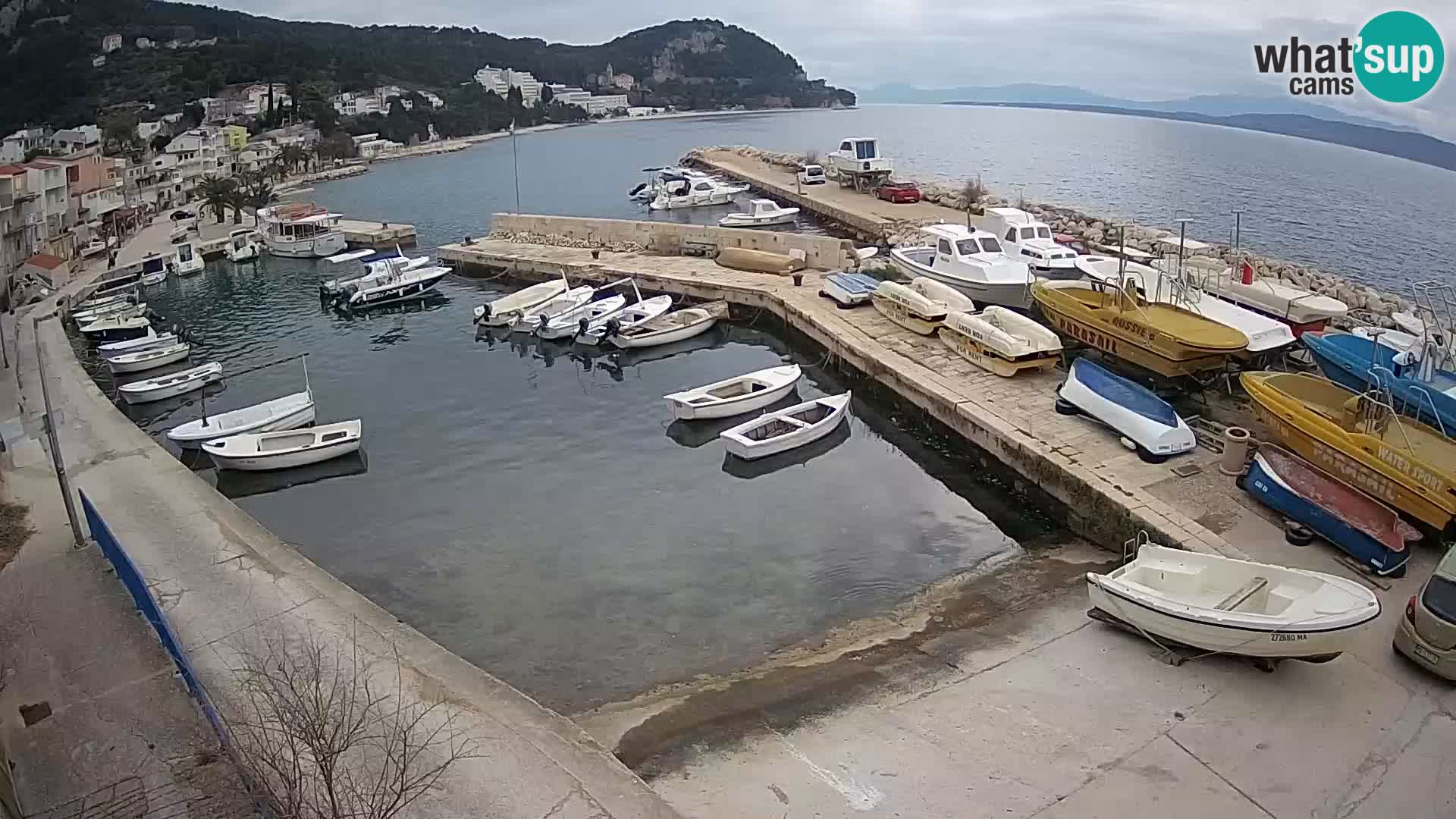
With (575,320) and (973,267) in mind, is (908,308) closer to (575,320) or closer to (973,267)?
(973,267)

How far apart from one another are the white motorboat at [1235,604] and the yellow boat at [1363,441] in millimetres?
2273

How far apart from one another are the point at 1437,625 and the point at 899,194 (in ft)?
120

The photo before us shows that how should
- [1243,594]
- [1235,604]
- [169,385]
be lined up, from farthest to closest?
[169,385]
[1243,594]
[1235,604]

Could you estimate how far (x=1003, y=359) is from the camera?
18719mm

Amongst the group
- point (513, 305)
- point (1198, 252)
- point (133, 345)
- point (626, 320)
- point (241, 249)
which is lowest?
point (626, 320)

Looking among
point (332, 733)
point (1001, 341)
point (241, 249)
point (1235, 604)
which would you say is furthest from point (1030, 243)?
point (241, 249)

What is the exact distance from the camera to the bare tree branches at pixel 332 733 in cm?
682

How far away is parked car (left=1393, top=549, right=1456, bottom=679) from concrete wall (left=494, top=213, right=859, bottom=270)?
20913 millimetres

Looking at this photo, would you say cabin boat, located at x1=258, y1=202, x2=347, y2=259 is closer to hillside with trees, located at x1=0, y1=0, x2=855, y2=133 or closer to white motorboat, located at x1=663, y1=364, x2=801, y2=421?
white motorboat, located at x1=663, y1=364, x2=801, y2=421

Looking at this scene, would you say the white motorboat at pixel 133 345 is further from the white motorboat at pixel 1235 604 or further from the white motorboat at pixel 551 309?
the white motorboat at pixel 1235 604

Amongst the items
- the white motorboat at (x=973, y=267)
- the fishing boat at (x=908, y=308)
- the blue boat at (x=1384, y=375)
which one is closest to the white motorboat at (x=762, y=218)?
the white motorboat at (x=973, y=267)

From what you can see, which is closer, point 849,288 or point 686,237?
point 849,288

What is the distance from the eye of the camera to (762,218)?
139ft

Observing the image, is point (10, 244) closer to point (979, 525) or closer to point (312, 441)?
point (312, 441)
